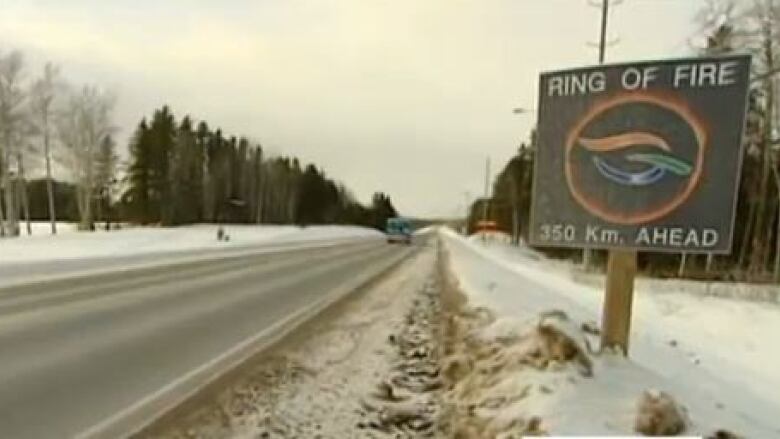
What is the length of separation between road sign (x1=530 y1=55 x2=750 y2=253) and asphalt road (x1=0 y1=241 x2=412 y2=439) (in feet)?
13.6

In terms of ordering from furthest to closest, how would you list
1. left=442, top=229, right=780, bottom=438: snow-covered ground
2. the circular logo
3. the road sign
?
the circular logo < the road sign < left=442, top=229, right=780, bottom=438: snow-covered ground

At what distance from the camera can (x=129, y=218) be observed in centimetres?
10488

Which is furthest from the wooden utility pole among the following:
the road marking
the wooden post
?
the road marking

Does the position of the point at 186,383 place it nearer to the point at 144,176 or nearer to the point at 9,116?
the point at 9,116

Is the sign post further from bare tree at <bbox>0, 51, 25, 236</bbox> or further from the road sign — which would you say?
bare tree at <bbox>0, 51, 25, 236</bbox>

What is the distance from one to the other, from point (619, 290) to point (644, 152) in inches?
47.1

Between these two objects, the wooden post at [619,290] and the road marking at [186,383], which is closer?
the road marking at [186,383]

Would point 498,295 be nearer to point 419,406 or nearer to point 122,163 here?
point 419,406

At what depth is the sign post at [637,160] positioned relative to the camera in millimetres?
6281

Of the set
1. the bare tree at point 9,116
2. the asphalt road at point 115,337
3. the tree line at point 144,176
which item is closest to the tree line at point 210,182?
the tree line at point 144,176

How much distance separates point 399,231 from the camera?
7975cm

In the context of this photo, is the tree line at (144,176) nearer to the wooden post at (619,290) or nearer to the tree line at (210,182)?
the tree line at (210,182)

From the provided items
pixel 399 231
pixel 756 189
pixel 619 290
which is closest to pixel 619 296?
pixel 619 290

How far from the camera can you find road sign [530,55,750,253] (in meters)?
6.27
